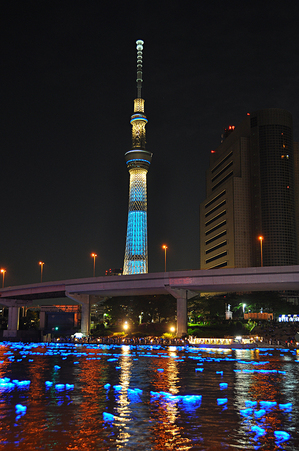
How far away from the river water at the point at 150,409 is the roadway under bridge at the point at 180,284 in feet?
108

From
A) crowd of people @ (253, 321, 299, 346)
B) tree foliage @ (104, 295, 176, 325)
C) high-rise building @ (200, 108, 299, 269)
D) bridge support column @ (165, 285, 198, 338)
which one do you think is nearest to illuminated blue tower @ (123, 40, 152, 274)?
high-rise building @ (200, 108, 299, 269)

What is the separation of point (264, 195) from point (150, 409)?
163972 mm

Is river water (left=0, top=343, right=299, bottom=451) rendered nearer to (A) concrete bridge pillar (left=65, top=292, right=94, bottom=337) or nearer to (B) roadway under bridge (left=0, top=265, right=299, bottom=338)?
(B) roadway under bridge (left=0, top=265, right=299, bottom=338)

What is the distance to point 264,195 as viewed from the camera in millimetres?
177625

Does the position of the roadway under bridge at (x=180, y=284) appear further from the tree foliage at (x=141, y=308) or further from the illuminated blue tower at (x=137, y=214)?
the illuminated blue tower at (x=137, y=214)

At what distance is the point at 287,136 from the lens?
180875mm

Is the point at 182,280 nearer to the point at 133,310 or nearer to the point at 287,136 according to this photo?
the point at 133,310

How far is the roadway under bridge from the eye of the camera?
6900 cm

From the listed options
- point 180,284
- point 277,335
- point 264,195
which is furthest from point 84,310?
point 264,195

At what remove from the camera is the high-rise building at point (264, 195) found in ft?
571

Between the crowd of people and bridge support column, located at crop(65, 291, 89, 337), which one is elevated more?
bridge support column, located at crop(65, 291, 89, 337)

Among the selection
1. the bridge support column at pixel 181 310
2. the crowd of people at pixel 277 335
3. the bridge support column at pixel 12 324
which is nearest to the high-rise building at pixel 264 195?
the crowd of people at pixel 277 335

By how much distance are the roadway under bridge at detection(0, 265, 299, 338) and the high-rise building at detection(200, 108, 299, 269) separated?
91293 millimetres

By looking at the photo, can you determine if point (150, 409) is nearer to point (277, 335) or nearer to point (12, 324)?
point (277, 335)
